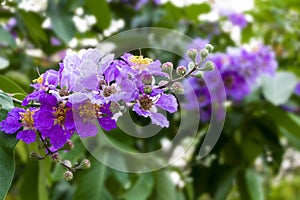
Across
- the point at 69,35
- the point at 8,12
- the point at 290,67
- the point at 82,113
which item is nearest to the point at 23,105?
the point at 82,113

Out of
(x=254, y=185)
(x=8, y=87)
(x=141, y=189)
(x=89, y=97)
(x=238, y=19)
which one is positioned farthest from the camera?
(x=238, y=19)

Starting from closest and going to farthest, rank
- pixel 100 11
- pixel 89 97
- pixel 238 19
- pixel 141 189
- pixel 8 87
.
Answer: pixel 89 97
pixel 8 87
pixel 141 189
pixel 100 11
pixel 238 19

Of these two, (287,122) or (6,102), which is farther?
(287,122)

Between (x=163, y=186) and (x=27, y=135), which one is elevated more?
(x=163, y=186)

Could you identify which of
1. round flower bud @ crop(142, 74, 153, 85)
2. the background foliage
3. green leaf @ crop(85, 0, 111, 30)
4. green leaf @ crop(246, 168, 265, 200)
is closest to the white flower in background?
the background foliage

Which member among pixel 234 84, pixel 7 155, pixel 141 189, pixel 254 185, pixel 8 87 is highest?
pixel 234 84

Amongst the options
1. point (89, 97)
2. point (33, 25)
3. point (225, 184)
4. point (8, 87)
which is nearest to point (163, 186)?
point (225, 184)

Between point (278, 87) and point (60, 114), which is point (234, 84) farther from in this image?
point (60, 114)

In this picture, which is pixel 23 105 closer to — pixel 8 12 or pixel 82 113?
pixel 82 113
